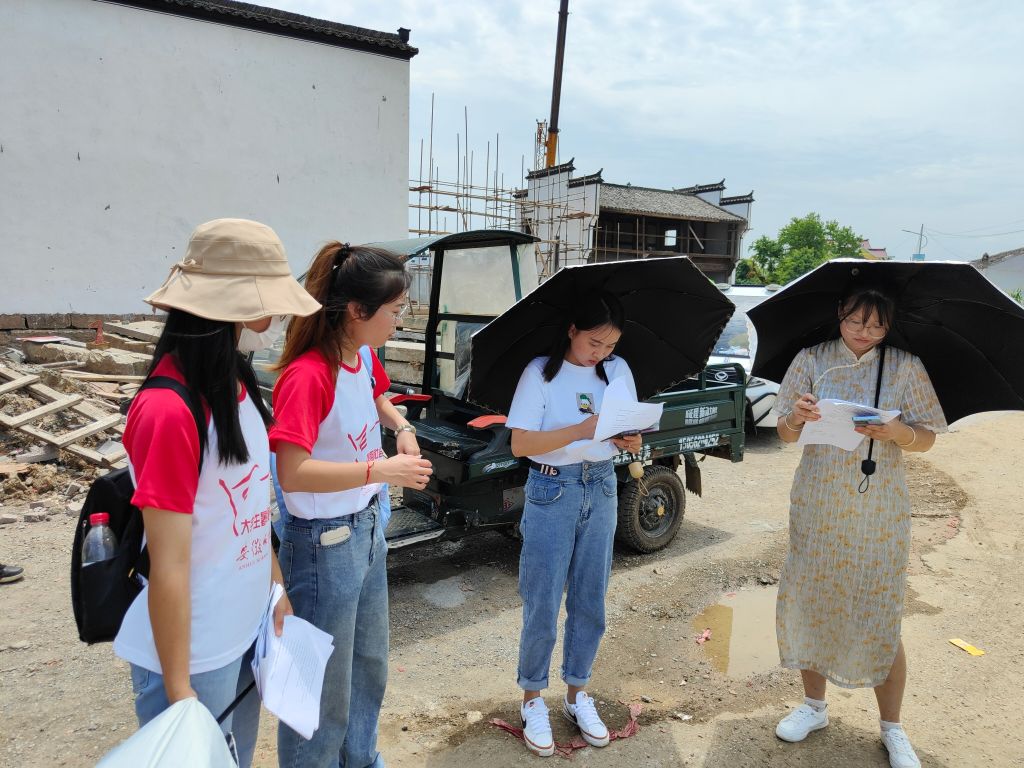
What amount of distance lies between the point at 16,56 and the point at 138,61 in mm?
1858

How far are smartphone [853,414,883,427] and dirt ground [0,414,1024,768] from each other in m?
1.50

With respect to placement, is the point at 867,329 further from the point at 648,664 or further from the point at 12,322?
the point at 12,322

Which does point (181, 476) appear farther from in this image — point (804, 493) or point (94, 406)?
point (94, 406)

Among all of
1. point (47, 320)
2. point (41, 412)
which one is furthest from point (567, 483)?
point (47, 320)

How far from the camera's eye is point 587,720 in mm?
3016

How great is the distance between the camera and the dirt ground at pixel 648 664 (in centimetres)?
303

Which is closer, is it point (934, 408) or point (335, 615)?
point (335, 615)

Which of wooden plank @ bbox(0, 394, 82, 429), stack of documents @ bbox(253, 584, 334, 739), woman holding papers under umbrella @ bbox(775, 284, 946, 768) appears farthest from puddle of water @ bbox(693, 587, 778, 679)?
wooden plank @ bbox(0, 394, 82, 429)

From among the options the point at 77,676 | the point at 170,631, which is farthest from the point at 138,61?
the point at 170,631

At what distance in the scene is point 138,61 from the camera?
1243cm

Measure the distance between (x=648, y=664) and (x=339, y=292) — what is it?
114 inches

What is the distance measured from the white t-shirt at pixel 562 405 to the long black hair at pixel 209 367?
1330 mm

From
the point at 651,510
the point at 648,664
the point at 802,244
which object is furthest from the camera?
the point at 802,244

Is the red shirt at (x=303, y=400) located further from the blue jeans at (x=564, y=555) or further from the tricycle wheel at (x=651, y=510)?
the tricycle wheel at (x=651, y=510)
